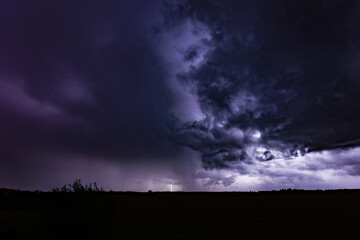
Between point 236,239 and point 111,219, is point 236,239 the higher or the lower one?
the lower one

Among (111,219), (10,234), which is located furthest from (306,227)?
(10,234)

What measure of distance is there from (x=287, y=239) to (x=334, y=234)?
8.34 m

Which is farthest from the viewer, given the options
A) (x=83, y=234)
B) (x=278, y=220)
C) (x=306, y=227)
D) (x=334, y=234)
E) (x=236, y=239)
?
(x=278, y=220)

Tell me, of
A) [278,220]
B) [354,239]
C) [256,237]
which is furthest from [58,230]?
[278,220]

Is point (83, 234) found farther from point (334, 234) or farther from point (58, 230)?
point (334, 234)

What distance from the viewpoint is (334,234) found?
37812 mm

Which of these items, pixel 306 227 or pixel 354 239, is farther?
pixel 306 227

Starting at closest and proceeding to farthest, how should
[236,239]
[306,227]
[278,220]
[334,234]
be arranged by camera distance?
[236,239] → [334,234] → [306,227] → [278,220]

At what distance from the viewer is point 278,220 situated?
50781 mm

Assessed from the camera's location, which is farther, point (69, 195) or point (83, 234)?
point (69, 195)

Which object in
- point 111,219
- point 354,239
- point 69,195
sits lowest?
point 354,239

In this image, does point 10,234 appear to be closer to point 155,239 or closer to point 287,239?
point 155,239

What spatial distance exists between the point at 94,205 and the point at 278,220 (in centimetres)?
3575

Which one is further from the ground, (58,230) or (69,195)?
(69,195)
